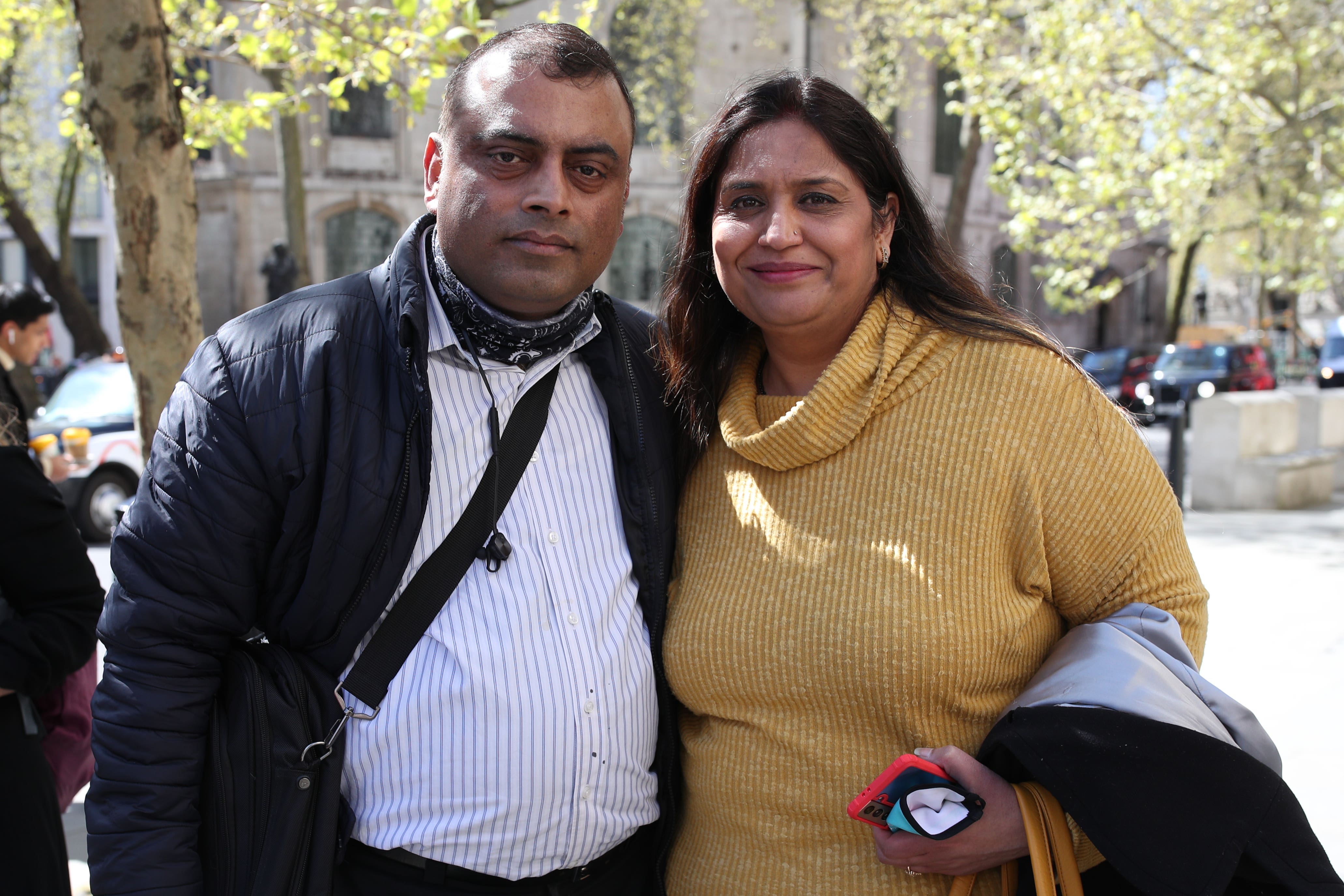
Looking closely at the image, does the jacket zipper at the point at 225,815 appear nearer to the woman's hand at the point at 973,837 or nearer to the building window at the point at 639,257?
the woman's hand at the point at 973,837

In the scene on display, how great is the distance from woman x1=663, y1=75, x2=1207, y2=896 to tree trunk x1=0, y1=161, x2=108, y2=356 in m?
18.8

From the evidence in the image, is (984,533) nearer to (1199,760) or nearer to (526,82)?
(1199,760)

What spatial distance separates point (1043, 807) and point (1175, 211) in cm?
1277

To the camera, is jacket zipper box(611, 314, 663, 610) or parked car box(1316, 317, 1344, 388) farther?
parked car box(1316, 317, 1344, 388)

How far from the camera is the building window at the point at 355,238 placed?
25.1 metres

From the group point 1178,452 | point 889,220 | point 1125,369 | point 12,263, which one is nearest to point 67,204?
point 1178,452

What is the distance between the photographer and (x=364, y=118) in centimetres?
2527

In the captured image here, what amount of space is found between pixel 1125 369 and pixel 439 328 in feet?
82.7

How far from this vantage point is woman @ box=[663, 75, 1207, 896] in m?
2.13

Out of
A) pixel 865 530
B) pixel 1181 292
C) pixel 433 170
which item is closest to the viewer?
pixel 865 530

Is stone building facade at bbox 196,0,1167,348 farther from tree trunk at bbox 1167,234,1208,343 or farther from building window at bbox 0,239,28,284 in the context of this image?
building window at bbox 0,239,28,284

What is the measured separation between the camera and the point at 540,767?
2121mm

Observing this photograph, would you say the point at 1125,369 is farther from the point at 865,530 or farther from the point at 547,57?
the point at 547,57

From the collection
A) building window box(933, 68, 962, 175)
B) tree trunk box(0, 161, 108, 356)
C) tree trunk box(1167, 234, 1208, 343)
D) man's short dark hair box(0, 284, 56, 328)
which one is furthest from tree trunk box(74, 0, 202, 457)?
building window box(933, 68, 962, 175)
